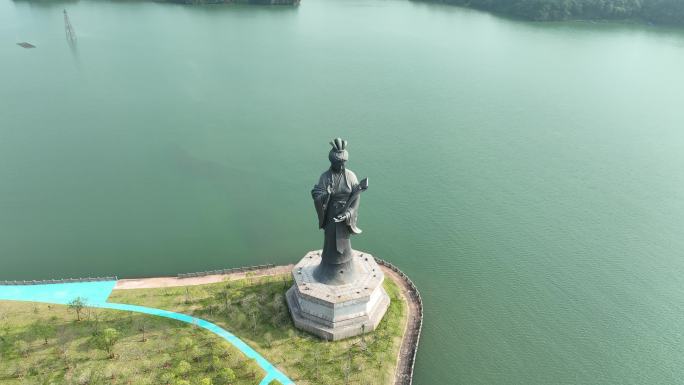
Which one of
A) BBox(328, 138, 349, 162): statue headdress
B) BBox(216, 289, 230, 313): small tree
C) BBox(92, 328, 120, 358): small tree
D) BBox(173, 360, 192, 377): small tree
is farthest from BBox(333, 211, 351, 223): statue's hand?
BBox(92, 328, 120, 358): small tree

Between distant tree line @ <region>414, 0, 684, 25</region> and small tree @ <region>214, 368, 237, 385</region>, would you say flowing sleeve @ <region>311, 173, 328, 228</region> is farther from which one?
distant tree line @ <region>414, 0, 684, 25</region>

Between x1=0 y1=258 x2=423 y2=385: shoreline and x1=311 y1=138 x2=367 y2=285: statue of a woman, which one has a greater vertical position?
x1=311 y1=138 x2=367 y2=285: statue of a woman

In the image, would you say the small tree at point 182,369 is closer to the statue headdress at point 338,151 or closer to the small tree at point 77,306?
the small tree at point 77,306

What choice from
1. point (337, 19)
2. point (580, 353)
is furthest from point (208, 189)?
point (337, 19)

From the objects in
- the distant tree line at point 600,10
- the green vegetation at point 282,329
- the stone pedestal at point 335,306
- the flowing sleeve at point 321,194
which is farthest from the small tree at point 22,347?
the distant tree line at point 600,10

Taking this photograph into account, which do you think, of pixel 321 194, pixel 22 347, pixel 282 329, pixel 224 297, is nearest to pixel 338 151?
pixel 321 194

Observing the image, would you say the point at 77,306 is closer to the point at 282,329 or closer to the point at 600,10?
the point at 282,329

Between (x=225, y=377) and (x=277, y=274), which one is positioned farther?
(x=277, y=274)
